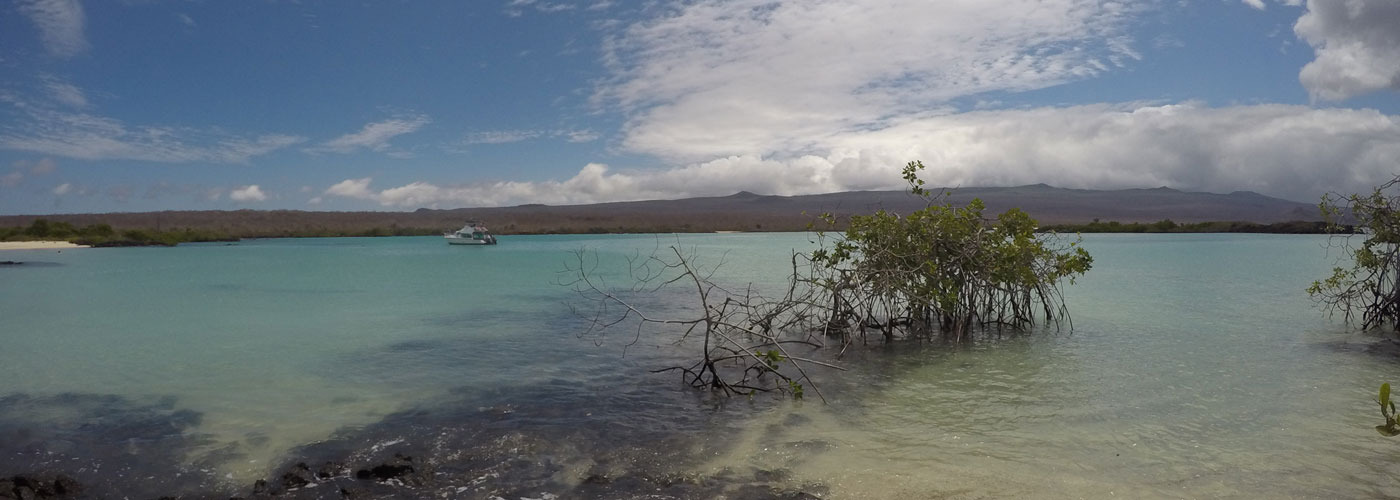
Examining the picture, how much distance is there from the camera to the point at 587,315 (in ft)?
47.7

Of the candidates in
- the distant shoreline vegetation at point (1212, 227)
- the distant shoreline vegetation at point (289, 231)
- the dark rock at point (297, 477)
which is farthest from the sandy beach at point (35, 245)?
→ the distant shoreline vegetation at point (1212, 227)

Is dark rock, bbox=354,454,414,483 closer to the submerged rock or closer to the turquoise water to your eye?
the turquoise water

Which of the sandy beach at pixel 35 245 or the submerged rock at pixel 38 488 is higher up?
the sandy beach at pixel 35 245

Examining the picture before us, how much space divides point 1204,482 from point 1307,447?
1.48 meters

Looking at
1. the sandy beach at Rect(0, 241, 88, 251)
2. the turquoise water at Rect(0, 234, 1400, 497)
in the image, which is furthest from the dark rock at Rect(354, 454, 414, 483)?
the sandy beach at Rect(0, 241, 88, 251)

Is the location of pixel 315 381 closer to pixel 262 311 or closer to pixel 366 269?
pixel 262 311

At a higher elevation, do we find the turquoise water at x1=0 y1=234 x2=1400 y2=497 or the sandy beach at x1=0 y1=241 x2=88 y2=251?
the sandy beach at x1=0 y1=241 x2=88 y2=251

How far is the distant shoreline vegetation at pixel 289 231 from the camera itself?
46.6 meters

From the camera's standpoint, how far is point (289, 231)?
84.0m

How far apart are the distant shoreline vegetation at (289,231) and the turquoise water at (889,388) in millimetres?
3961

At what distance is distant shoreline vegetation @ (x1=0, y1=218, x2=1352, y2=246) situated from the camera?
153 feet

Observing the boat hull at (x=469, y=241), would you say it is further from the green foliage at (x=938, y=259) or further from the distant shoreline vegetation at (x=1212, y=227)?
the green foliage at (x=938, y=259)

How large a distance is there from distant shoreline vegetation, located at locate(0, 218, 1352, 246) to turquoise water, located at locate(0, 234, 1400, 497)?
3.96 metres

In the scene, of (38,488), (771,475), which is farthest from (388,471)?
(771,475)
